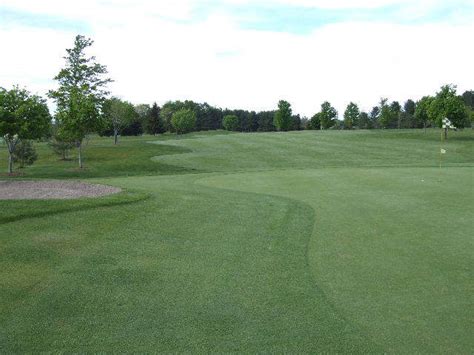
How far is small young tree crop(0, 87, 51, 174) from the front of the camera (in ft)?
88.2

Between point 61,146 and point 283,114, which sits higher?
Result: point 283,114

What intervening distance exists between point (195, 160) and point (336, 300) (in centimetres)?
3160

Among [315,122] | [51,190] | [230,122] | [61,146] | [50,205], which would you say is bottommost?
[51,190]

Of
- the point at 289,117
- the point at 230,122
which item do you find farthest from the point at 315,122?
the point at 230,122

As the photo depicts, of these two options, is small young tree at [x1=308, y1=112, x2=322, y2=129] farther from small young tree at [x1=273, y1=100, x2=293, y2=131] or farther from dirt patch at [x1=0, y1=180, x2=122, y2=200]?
dirt patch at [x1=0, y1=180, x2=122, y2=200]

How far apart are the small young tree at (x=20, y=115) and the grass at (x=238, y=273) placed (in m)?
16.3

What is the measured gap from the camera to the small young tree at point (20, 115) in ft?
88.2

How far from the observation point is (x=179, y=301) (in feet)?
19.4

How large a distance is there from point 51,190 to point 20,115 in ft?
44.5

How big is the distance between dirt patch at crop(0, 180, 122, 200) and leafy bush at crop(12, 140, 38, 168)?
2040 cm

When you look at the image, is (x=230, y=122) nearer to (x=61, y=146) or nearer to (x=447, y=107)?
(x=447, y=107)

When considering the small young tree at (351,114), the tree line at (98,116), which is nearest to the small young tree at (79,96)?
the tree line at (98,116)

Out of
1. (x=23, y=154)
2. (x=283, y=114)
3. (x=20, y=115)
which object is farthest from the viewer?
(x=283, y=114)

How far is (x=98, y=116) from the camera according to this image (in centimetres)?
3061
